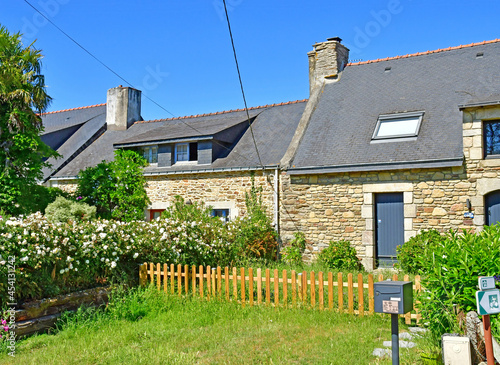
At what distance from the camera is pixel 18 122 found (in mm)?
13039

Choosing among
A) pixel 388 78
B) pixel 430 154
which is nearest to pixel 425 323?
pixel 430 154

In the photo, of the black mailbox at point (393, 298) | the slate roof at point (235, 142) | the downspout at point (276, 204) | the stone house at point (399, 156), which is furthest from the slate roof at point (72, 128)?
the black mailbox at point (393, 298)

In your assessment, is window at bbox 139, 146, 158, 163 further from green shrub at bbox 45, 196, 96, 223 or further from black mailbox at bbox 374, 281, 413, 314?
black mailbox at bbox 374, 281, 413, 314

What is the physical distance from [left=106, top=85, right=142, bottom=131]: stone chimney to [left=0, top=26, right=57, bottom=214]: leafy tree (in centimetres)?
662

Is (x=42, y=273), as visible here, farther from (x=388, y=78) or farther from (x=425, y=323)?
(x=388, y=78)

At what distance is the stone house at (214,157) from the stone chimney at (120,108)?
6.05 ft

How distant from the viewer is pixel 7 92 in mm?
12680

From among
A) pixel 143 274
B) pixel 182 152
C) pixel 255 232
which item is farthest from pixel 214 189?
pixel 143 274

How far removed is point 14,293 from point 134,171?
9666 millimetres

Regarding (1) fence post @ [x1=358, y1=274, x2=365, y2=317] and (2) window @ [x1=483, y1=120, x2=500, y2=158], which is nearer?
(1) fence post @ [x1=358, y1=274, x2=365, y2=317]

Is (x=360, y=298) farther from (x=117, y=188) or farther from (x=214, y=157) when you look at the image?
(x=117, y=188)

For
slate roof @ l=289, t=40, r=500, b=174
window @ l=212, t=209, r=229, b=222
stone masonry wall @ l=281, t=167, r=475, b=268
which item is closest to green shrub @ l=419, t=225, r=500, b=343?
stone masonry wall @ l=281, t=167, r=475, b=268

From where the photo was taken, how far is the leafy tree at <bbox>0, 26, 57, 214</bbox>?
12.7 meters

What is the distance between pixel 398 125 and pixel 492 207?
3.21 metres
